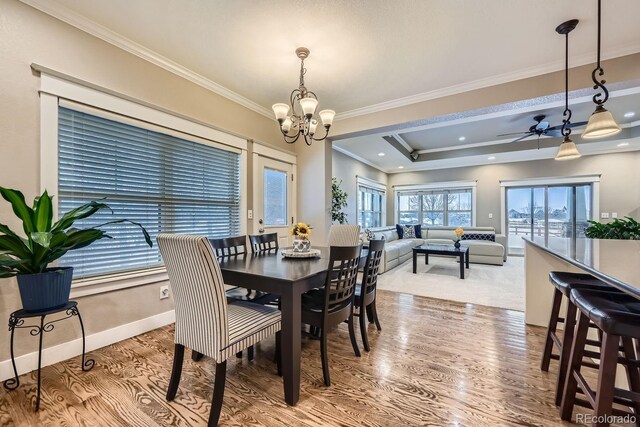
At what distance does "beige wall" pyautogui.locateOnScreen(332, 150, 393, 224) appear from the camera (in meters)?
6.08

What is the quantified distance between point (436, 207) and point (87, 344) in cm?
877

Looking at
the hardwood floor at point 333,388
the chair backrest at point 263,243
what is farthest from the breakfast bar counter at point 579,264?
the chair backrest at point 263,243

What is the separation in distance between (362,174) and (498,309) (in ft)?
15.7

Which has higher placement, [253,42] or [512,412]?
[253,42]

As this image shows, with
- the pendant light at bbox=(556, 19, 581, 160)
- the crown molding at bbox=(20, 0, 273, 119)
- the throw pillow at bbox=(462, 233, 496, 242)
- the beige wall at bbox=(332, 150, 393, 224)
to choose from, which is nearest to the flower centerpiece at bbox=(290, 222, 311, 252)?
the crown molding at bbox=(20, 0, 273, 119)

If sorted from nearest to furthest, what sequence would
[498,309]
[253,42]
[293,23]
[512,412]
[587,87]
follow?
[512,412]
[293,23]
[253,42]
[587,87]
[498,309]

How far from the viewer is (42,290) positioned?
5.48ft

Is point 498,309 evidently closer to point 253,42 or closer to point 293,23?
point 293,23

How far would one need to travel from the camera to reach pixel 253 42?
2.39m

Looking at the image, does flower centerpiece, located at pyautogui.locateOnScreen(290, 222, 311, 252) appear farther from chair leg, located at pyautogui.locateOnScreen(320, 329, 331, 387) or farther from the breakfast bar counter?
the breakfast bar counter

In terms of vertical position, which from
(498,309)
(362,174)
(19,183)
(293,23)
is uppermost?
(293,23)

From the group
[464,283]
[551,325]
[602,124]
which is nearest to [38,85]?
[551,325]

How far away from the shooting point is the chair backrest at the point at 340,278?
1.75m

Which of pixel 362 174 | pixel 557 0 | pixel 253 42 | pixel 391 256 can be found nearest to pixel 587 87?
pixel 557 0
